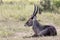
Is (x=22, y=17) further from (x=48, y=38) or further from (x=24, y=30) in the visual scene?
(x=48, y=38)

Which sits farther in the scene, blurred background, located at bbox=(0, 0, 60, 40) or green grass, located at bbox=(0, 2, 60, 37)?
green grass, located at bbox=(0, 2, 60, 37)

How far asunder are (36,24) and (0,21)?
3.23m

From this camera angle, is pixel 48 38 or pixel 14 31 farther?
pixel 14 31

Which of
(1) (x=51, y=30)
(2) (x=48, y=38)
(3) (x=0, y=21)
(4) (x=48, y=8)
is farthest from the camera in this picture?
(4) (x=48, y=8)

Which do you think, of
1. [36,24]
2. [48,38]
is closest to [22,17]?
[36,24]

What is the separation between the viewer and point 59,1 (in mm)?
14531

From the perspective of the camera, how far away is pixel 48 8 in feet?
47.4

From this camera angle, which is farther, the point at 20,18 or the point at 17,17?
the point at 17,17

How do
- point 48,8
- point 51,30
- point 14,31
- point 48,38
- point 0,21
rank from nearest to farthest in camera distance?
point 48,38 → point 51,30 → point 14,31 → point 0,21 → point 48,8

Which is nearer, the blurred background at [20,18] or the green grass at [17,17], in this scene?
the blurred background at [20,18]

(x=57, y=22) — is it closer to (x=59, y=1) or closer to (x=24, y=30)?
(x=24, y=30)

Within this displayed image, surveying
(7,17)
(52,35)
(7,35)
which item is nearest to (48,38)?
(52,35)

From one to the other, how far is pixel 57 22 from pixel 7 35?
3566mm

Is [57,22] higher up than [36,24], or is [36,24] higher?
[36,24]
